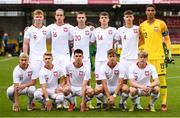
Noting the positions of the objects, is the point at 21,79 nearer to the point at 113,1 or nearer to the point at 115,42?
the point at 115,42

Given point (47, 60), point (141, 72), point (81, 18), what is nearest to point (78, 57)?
point (47, 60)

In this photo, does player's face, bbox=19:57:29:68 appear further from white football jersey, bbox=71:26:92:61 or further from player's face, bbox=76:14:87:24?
player's face, bbox=76:14:87:24

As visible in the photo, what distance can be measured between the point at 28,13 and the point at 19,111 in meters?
29.3

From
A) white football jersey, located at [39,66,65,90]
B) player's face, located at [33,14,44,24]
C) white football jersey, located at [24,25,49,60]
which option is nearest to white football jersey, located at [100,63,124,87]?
white football jersey, located at [39,66,65,90]

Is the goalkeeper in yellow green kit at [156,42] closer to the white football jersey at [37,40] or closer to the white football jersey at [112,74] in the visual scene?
the white football jersey at [112,74]

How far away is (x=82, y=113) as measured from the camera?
35.4ft

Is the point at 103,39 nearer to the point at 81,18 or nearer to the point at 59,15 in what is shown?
the point at 81,18

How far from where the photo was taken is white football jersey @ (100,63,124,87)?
36.8 feet

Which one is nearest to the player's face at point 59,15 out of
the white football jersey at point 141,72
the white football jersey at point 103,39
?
the white football jersey at point 103,39

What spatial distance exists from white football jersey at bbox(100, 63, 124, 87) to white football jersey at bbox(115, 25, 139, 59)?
1.85 ft

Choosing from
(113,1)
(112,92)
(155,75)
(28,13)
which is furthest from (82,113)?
(28,13)

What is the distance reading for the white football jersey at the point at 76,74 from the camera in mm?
11327

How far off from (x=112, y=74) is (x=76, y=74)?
0.71m

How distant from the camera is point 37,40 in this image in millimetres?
12023
